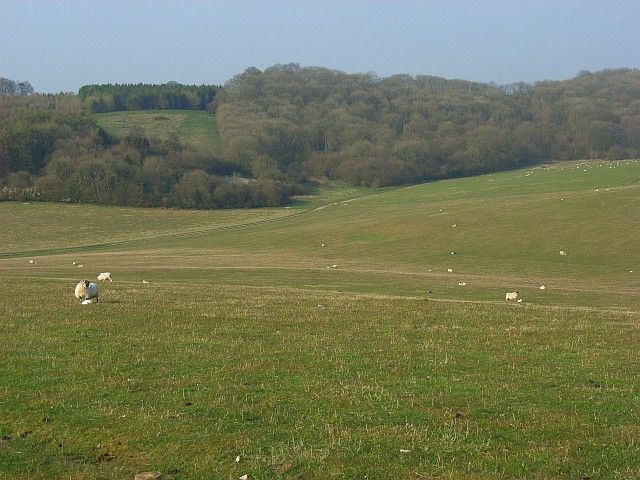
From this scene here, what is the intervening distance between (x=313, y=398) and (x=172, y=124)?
16582 cm

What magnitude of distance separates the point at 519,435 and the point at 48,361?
26.0 ft

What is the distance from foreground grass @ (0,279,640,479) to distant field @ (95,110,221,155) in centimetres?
12801

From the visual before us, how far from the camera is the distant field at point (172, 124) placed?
153875 millimetres

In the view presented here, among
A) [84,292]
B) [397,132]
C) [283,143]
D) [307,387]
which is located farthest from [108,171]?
[307,387]

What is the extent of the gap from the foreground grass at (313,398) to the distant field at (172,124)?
128015 mm

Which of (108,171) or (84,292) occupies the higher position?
(108,171)

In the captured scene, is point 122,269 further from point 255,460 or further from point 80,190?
point 80,190

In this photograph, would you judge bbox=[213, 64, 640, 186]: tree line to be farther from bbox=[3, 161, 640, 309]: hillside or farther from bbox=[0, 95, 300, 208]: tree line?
bbox=[3, 161, 640, 309]: hillside

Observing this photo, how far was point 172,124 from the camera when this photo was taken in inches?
6767

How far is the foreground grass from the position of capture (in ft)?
29.1

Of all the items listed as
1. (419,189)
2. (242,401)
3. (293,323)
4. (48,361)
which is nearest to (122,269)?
(293,323)

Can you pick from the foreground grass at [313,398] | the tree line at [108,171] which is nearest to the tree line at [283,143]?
the tree line at [108,171]

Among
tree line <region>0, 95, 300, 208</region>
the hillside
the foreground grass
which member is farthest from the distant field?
the foreground grass

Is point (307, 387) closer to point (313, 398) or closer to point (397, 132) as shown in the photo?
point (313, 398)
